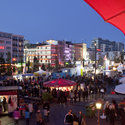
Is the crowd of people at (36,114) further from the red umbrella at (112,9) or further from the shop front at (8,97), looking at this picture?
the red umbrella at (112,9)

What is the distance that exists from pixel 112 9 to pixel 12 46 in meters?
82.1

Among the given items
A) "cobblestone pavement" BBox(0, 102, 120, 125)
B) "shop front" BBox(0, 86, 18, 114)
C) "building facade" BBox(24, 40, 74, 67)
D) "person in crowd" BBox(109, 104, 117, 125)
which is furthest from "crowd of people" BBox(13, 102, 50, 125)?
"building facade" BBox(24, 40, 74, 67)

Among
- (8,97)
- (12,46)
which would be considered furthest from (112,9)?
(12,46)

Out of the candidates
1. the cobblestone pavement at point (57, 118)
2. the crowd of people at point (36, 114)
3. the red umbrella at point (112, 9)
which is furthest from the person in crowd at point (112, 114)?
the red umbrella at point (112, 9)

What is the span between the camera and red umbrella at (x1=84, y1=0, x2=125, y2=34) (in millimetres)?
2599

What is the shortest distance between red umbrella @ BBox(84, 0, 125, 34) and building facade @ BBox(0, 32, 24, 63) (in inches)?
2843

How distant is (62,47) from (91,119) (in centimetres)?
9641

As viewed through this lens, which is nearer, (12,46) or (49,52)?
(12,46)

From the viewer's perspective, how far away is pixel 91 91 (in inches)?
801

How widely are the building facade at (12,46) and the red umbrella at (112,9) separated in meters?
72.2

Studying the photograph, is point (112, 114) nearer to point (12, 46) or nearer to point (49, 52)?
point (12, 46)

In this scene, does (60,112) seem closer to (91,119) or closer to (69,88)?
(91,119)

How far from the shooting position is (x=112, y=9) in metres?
2.79

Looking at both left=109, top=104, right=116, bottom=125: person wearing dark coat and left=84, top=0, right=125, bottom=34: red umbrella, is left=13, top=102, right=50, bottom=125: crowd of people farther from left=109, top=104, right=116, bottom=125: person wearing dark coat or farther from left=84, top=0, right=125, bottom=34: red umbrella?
left=84, top=0, right=125, bottom=34: red umbrella
